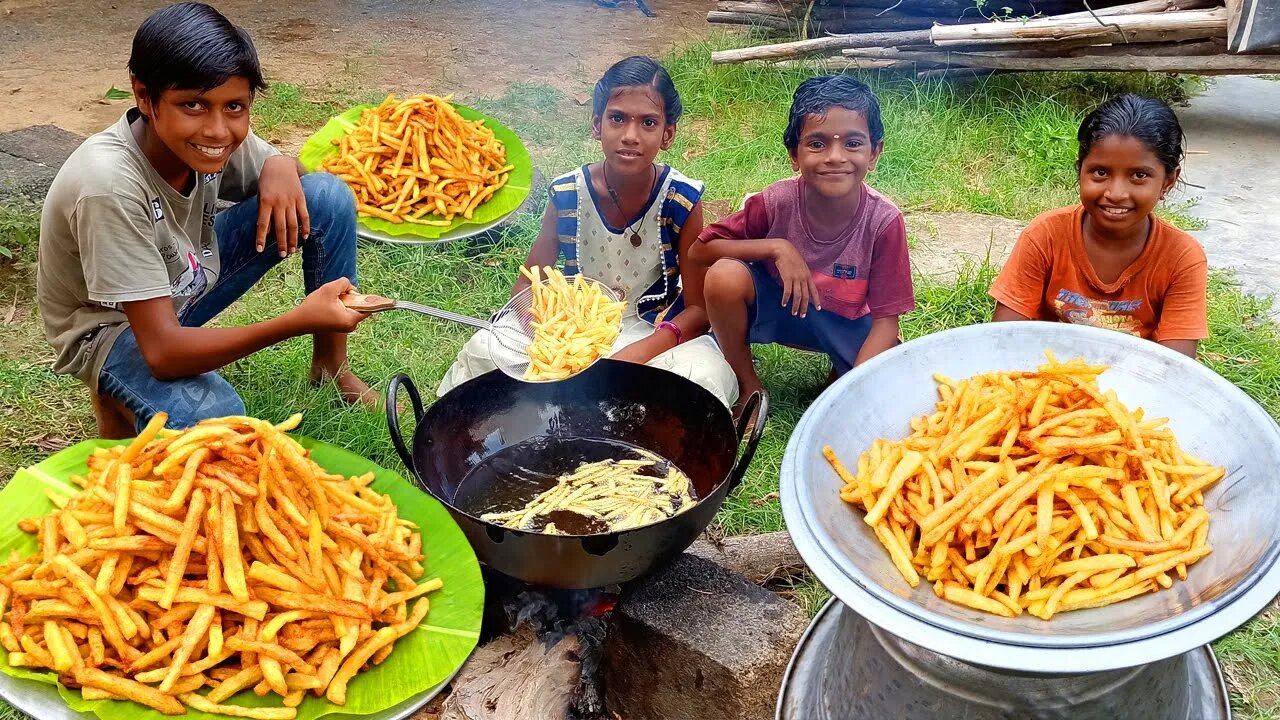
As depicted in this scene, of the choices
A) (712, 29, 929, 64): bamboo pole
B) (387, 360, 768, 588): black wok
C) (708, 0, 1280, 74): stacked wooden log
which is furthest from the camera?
(712, 29, 929, 64): bamboo pole

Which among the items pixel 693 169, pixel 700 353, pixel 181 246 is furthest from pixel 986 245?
pixel 181 246

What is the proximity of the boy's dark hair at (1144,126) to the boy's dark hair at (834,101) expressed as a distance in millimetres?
798

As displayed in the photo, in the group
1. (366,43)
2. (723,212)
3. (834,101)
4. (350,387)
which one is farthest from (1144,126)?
(366,43)

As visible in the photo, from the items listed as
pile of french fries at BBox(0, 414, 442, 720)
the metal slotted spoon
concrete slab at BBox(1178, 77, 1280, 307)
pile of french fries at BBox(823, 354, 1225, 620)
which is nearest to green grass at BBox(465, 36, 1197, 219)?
concrete slab at BBox(1178, 77, 1280, 307)

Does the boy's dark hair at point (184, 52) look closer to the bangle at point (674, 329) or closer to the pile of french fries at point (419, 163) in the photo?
the bangle at point (674, 329)

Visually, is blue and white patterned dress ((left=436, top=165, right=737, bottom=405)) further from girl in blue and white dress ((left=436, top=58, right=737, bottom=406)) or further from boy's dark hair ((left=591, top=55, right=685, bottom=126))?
boy's dark hair ((left=591, top=55, right=685, bottom=126))

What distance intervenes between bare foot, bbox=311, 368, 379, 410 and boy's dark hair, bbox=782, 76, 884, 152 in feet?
7.27

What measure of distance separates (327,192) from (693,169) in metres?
3.26

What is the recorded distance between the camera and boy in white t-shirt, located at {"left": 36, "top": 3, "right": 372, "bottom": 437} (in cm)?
315

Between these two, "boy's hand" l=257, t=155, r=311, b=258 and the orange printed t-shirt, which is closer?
the orange printed t-shirt

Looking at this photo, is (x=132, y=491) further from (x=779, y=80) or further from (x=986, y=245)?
(x=779, y=80)

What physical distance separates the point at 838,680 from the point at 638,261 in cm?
236

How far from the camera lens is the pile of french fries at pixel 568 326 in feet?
11.1

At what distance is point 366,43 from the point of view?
955 centimetres
